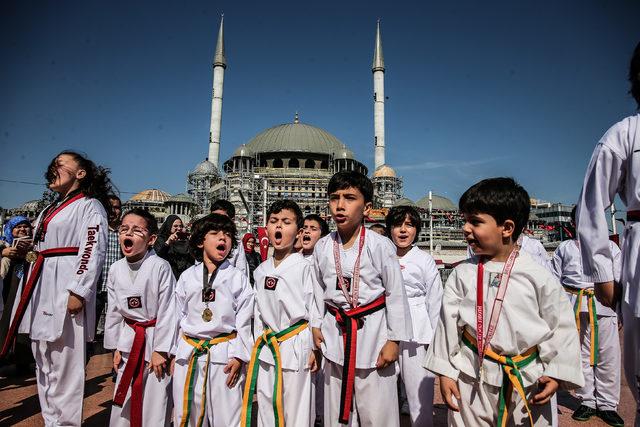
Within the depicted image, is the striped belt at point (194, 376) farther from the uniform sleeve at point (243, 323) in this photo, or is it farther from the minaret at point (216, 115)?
the minaret at point (216, 115)

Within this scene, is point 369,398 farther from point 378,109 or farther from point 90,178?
point 378,109

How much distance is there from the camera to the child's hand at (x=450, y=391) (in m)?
2.07

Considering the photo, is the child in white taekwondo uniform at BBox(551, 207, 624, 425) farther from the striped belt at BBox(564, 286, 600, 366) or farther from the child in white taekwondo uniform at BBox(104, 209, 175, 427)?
the child in white taekwondo uniform at BBox(104, 209, 175, 427)

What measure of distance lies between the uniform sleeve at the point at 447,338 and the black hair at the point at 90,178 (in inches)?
118

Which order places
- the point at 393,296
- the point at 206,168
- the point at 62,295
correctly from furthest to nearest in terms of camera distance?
the point at 206,168 < the point at 62,295 < the point at 393,296

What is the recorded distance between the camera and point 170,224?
536cm

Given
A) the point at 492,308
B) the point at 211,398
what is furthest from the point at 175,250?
the point at 492,308

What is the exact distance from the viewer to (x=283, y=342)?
9.33 ft

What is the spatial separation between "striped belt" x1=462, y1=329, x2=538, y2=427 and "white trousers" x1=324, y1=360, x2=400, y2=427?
0.76m

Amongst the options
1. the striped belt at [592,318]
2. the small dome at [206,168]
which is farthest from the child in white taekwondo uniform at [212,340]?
the small dome at [206,168]

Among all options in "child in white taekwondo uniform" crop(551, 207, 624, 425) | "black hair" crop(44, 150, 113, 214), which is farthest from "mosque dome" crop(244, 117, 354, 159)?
"black hair" crop(44, 150, 113, 214)

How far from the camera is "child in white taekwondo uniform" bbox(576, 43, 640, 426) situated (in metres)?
1.87

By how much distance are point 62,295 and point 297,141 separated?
Result: 43393 millimetres

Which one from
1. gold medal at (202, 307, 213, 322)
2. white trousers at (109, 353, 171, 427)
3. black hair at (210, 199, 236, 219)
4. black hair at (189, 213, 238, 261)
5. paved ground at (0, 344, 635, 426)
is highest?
black hair at (210, 199, 236, 219)
